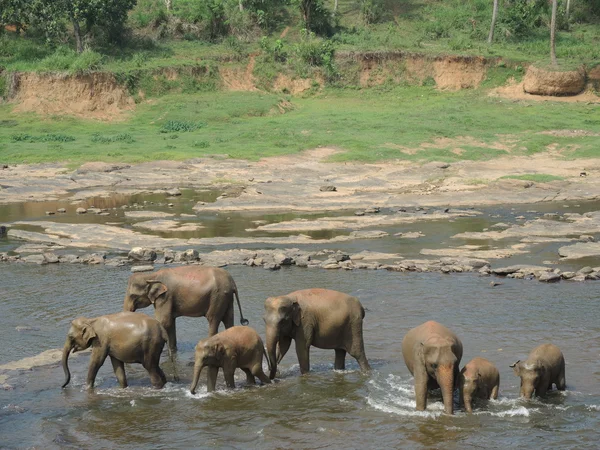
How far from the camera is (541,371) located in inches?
452

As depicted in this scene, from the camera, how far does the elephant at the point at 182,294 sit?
1359 cm

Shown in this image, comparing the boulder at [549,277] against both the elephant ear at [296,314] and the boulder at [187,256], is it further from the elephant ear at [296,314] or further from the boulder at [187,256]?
the boulder at [187,256]

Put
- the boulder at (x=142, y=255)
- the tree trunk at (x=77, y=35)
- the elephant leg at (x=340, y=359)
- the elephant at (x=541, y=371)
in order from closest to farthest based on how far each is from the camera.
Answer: the elephant at (x=541, y=371), the elephant leg at (x=340, y=359), the boulder at (x=142, y=255), the tree trunk at (x=77, y=35)

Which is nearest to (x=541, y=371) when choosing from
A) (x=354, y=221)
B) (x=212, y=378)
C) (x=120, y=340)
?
(x=212, y=378)

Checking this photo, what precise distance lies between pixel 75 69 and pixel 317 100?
44.4 feet

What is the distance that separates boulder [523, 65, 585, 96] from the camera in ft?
157

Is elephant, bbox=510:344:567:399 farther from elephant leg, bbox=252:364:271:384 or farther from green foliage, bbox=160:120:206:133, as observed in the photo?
green foliage, bbox=160:120:206:133

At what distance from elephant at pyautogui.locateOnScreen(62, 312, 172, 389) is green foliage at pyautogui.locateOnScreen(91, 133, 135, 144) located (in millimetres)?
28576

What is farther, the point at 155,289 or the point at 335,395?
the point at 155,289

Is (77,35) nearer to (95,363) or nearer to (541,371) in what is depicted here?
(95,363)

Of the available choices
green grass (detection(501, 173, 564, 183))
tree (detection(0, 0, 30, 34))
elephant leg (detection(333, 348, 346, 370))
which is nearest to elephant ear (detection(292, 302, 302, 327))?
elephant leg (detection(333, 348, 346, 370))

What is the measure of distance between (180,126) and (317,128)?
289 inches

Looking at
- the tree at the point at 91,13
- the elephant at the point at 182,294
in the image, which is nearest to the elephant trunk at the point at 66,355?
the elephant at the point at 182,294

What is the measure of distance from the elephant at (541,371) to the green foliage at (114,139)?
101 feet
